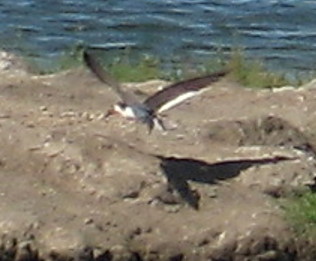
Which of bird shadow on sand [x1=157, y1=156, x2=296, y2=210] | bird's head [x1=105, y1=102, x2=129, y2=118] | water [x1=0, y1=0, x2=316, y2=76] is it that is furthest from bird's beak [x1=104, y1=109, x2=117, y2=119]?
water [x1=0, y1=0, x2=316, y2=76]

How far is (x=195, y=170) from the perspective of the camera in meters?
8.02

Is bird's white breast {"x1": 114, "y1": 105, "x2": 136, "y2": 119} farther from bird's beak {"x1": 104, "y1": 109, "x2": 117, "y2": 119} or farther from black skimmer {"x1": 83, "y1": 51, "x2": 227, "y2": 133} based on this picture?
bird's beak {"x1": 104, "y1": 109, "x2": 117, "y2": 119}

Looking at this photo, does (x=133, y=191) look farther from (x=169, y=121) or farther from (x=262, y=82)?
(x=262, y=82)

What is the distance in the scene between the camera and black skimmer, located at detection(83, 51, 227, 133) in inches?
312

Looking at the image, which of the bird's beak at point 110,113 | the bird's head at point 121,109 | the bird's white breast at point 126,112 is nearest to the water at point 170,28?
the bird's beak at point 110,113

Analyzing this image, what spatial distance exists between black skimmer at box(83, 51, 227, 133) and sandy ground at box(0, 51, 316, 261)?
18 cm

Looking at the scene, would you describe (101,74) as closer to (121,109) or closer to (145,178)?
(121,109)

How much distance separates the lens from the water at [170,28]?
14469 millimetres

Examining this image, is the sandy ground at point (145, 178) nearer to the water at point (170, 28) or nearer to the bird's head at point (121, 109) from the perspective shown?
the bird's head at point (121, 109)

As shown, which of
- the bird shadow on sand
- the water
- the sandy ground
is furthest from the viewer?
the water

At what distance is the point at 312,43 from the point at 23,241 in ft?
27.3

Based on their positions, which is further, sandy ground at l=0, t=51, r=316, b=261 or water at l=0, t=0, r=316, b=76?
water at l=0, t=0, r=316, b=76

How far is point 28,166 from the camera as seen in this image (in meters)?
7.93

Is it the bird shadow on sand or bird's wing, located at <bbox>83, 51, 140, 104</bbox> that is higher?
bird's wing, located at <bbox>83, 51, 140, 104</bbox>
